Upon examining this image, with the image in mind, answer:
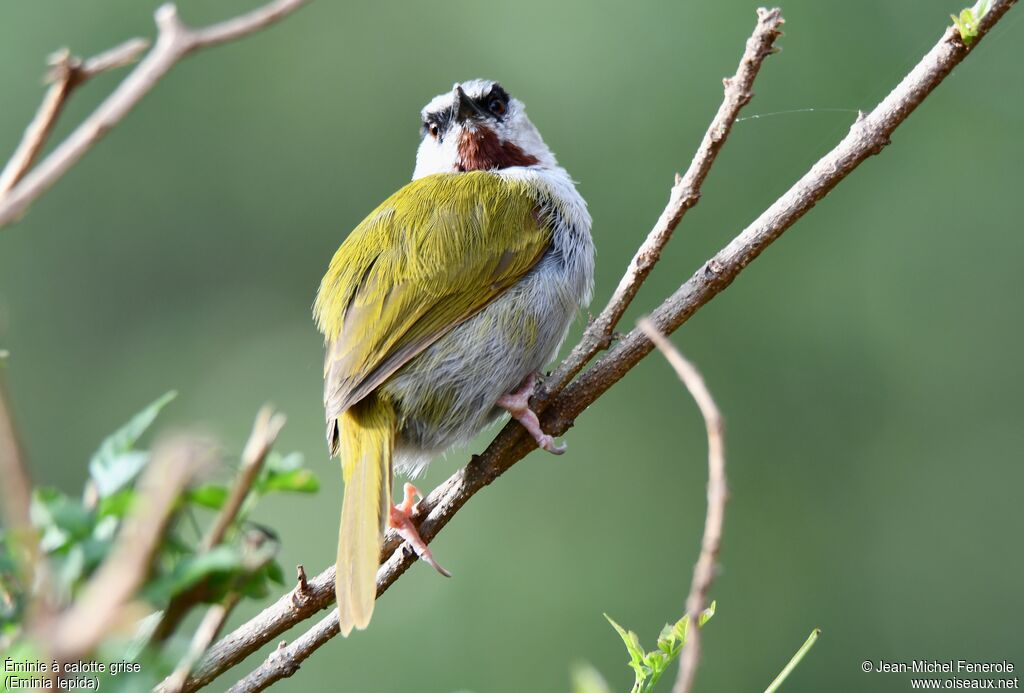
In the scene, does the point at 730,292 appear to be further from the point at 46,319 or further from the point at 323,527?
the point at 46,319

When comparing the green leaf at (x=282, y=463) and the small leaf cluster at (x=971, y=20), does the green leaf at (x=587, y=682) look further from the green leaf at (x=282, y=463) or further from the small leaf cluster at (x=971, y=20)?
the small leaf cluster at (x=971, y=20)

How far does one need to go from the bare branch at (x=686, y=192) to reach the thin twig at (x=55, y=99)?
1450 mm

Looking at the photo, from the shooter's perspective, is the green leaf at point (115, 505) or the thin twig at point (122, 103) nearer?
the thin twig at point (122, 103)

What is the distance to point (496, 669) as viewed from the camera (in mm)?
6016

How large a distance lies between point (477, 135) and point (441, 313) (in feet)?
3.85

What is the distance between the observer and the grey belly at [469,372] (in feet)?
9.50

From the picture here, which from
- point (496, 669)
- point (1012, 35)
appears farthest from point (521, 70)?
point (496, 669)

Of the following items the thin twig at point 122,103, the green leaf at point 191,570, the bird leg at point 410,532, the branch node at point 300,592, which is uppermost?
the thin twig at point 122,103

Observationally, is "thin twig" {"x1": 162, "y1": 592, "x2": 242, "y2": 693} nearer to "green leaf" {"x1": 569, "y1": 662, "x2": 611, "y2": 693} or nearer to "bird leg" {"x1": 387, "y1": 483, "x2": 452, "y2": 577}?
"green leaf" {"x1": 569, "y1": 662, "x2": 611, "y2": 693}

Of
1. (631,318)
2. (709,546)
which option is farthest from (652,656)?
(631,318)

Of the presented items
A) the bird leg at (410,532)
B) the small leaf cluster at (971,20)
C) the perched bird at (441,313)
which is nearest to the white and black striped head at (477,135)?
the perched bird at (441,313)

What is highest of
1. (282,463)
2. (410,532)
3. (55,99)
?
(55,99)

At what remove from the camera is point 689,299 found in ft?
7.52

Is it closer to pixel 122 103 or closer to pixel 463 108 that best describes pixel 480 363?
pixel 463 108
